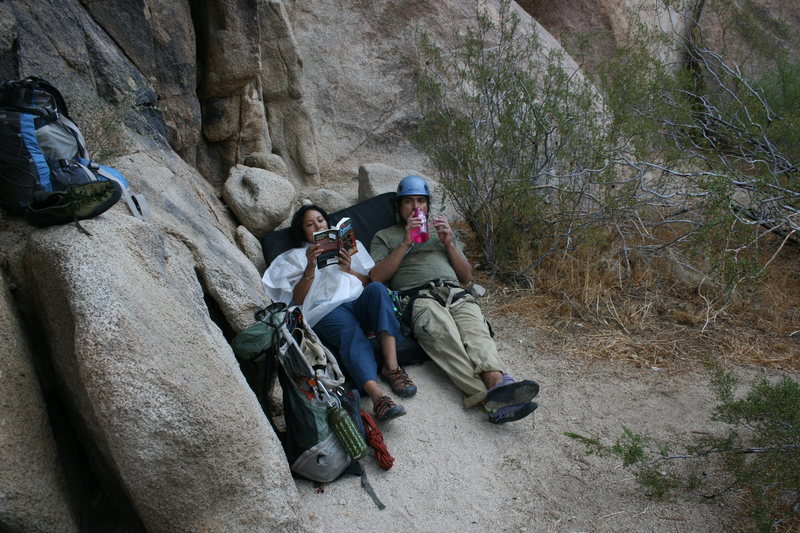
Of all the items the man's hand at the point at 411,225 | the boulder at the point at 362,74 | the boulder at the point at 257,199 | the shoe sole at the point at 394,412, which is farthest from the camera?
the boulder at the point at 362,74

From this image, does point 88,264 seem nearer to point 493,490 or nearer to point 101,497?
point 101,497

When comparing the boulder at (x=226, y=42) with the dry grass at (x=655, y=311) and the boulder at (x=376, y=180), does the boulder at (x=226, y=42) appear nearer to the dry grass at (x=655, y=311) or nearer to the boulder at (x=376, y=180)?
the boulder at (x=376, y=180)

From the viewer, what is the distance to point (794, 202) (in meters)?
4.45

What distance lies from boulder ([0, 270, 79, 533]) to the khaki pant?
2.08 m

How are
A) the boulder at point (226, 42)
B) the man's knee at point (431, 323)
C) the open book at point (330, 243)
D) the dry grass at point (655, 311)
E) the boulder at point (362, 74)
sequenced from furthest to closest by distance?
the boulder at point (362, 74)
the boulder at point (226, 42)
the dry grass at point (655, 311)
the open book at point (330, 243)
the man's knee at point (431, 323)

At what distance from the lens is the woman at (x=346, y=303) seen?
139 inches

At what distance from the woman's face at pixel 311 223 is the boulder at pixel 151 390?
6.22 feet

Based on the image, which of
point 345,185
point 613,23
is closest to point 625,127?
point 345,185

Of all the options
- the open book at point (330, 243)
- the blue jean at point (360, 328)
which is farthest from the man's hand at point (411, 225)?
the blue jean at point (360, 328)

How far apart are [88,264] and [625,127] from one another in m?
4.48

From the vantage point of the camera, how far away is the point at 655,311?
4.67m

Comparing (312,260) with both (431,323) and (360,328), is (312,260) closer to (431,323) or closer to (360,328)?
(360,328)

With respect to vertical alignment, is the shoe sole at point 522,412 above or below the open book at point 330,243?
below

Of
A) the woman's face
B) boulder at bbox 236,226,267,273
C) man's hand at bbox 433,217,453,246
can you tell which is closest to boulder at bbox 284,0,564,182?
boulder at bbox 236,226,267,273
